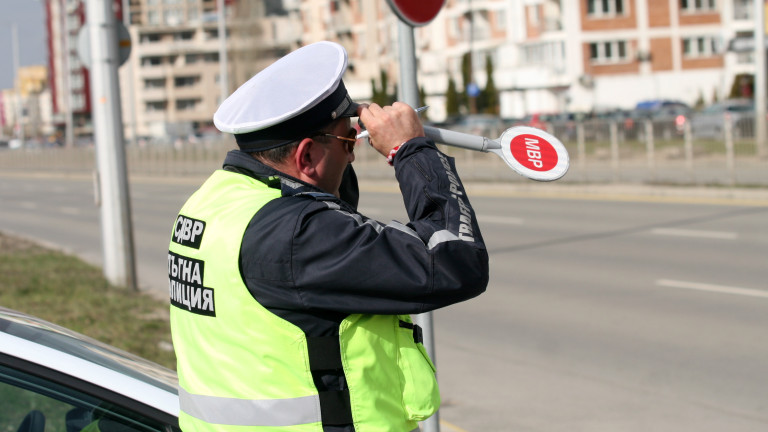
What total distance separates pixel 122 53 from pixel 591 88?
2095 inches

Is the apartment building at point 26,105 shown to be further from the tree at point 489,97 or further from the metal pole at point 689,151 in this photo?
the metal pole at point 689,151

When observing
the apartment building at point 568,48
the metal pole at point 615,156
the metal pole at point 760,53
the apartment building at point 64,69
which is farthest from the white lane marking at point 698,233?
the apartment building at point 64,69

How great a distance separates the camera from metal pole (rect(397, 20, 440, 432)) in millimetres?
3401

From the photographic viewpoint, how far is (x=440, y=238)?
1.93m

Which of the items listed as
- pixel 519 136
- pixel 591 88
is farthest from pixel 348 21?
pixel 519 136

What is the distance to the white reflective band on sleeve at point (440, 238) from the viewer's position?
1.92 m

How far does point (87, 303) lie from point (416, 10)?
5.68 metres

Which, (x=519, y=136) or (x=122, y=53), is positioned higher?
(x=122, y=53)

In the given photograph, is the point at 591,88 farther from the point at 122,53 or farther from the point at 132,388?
the point at 132,388

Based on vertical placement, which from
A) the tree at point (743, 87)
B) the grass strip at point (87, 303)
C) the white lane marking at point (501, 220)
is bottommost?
the white lane marking at point (501, 220)

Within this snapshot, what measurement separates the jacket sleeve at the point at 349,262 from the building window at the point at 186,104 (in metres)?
112

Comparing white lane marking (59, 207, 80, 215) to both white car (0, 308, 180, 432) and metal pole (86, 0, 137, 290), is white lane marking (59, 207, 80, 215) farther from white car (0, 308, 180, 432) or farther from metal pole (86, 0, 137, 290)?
white car (0, 308, 180, 432)

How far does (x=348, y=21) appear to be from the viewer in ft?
244

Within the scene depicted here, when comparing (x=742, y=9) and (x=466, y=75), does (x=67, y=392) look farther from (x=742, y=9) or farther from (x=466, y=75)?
(x=742, y=9)
